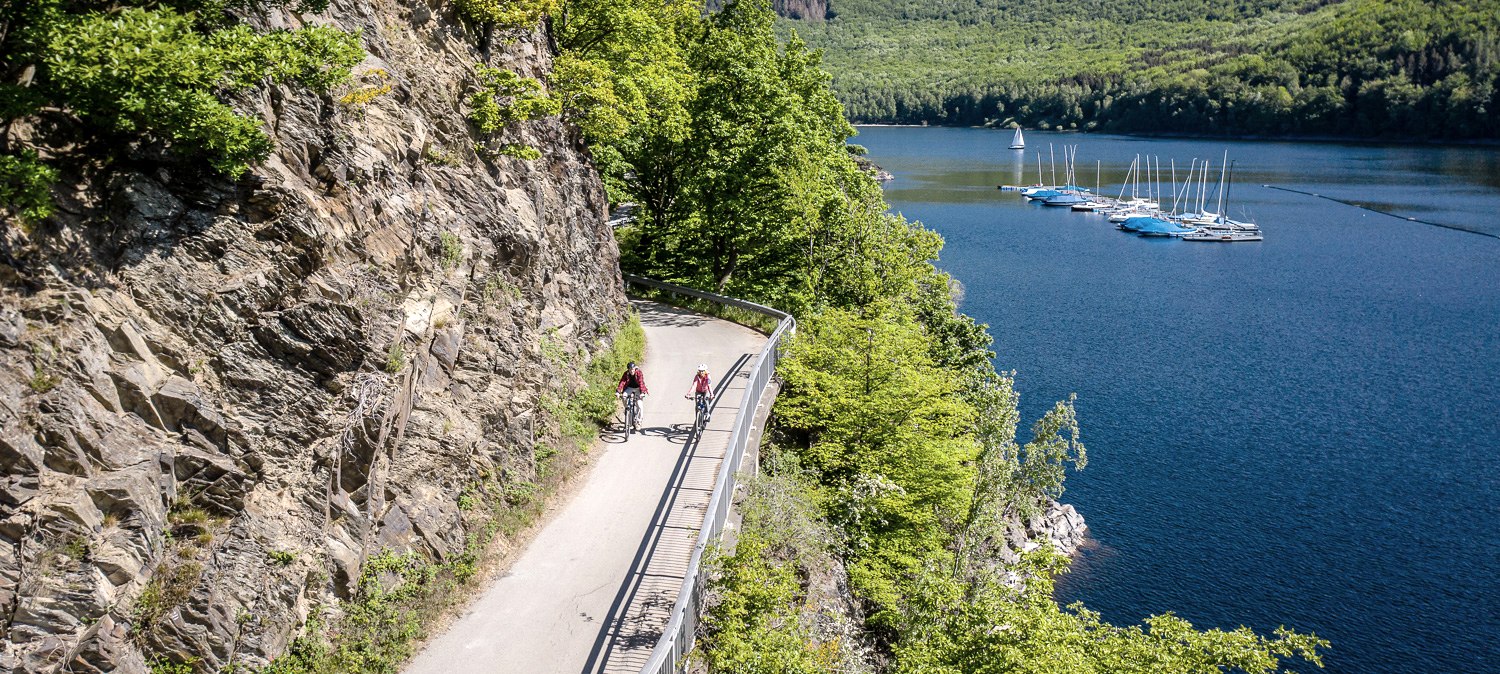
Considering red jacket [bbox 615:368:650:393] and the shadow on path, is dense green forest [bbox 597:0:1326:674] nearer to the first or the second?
the shadow on path

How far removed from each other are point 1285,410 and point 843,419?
1230 inches

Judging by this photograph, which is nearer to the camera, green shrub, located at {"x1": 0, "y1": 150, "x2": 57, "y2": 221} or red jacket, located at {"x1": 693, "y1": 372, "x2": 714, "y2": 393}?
green shrub, located at {"x1": 0, "y1": 150, "x2": 57, "y2": 221}

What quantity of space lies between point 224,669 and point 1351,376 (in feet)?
184

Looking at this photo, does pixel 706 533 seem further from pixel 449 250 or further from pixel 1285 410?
pixel 1285 410

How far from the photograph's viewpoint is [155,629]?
432 inches

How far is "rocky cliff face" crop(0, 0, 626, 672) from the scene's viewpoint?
10062 millimetres

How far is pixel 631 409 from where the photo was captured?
2303 centimetres

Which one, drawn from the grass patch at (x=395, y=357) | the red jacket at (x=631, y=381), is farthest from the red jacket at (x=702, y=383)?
the grass patch at (x=395, y=357)

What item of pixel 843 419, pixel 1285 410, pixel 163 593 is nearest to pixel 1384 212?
pixel 1285 410

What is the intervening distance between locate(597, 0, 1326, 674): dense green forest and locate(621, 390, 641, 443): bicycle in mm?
3402

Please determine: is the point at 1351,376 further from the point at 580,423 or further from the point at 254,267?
the point at 254,267

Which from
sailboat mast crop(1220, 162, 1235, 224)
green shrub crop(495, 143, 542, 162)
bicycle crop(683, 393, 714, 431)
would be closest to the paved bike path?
bicycle crop(683, 393, 714, 431)

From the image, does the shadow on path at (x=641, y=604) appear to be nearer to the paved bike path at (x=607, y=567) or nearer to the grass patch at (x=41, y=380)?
the paved bike path at (x=607, y=567)

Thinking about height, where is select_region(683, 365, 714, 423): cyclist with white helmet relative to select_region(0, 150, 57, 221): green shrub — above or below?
below
